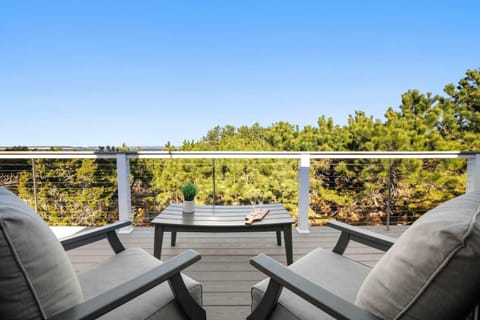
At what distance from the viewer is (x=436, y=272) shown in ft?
2.17

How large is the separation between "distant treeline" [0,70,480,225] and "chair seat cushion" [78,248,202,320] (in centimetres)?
260

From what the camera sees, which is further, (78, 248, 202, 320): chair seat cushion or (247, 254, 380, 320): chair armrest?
(78, 248, 202, 320): chair seat cushion

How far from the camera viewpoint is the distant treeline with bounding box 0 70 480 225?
4711mm

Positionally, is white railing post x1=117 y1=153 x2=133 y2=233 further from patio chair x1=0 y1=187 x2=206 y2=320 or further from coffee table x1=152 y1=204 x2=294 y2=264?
patio chair x1=0 y1=187 x2=206 y2=320

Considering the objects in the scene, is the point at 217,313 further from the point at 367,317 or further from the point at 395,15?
the point at 395,15

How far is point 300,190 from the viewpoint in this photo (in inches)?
120

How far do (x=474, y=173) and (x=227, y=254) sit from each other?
2.97 m

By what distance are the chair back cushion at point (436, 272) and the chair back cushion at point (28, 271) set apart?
94 cm

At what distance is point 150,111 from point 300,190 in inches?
446

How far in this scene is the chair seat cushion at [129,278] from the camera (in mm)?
1021

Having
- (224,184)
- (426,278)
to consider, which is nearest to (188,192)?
(426,278)

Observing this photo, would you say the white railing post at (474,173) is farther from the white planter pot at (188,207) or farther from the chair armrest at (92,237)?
the chair armrest at (92,237)

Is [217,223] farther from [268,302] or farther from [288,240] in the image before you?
[268,302]

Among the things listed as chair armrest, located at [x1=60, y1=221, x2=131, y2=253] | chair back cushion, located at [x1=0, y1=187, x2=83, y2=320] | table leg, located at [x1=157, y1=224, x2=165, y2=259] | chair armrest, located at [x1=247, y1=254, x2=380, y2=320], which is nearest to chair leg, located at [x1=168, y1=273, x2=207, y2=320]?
chair armrest, located at [x1=247, y1=254, x2=380, y2=320]
